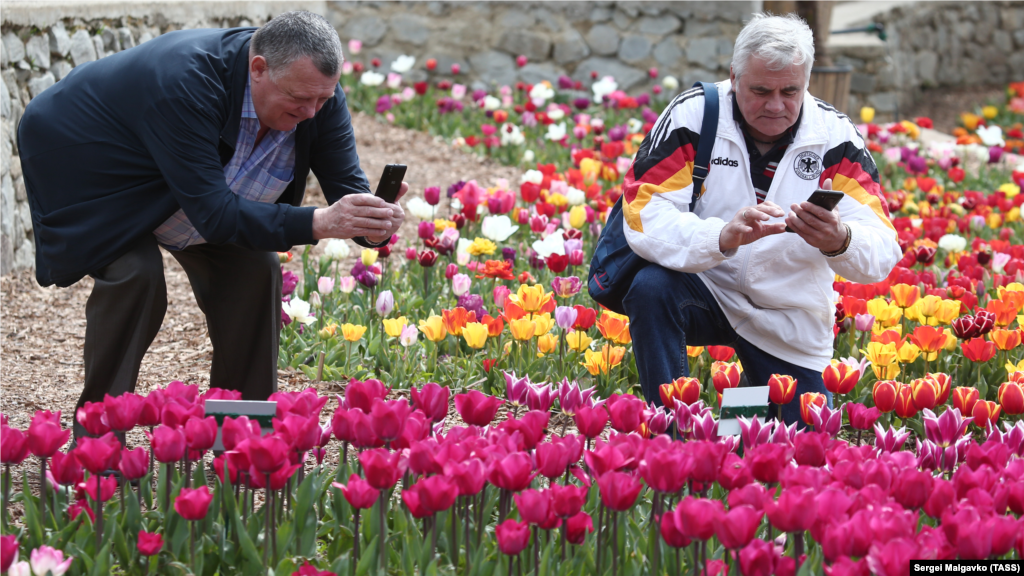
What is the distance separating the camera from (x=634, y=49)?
9227 mm

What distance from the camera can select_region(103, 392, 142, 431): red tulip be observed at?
189cm

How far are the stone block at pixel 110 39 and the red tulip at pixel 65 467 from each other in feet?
12.7

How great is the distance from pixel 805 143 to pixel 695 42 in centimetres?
664

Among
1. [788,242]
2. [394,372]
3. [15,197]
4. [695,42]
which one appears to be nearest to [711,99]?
[788,242]

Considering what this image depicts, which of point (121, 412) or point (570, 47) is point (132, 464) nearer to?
point (121, 412)

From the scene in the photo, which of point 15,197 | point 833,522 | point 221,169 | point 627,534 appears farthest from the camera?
point 15,197

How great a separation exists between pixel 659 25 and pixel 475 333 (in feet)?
22.3

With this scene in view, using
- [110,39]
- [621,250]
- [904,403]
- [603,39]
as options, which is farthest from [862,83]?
[904,403]

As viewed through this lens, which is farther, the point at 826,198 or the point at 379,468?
the point at 826,198

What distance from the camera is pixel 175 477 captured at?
2041mm

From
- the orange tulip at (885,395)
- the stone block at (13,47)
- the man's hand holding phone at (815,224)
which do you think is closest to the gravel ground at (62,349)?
the stone block at (13,47)

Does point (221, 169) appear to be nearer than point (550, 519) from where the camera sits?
No

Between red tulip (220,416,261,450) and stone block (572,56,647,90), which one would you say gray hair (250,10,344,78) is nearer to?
red tulip (220,416,261,450)

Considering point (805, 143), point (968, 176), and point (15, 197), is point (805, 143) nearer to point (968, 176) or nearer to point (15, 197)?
point (15, 197)
